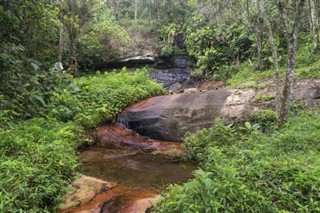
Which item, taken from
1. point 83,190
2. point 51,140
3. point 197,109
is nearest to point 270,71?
point 197,109

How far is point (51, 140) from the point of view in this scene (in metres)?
5.43

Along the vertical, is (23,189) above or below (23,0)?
below

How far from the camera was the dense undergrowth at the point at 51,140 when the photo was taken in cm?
347

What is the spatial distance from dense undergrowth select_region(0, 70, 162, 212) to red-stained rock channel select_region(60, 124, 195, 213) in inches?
13.4

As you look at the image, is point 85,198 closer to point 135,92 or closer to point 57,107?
point 57,107

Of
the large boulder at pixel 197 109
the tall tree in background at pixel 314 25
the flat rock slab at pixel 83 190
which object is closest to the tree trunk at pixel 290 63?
the large boulder at pixel 197 109

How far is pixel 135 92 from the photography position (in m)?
10.4

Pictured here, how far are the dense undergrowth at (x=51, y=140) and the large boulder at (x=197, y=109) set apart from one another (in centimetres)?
111

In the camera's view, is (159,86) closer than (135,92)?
No

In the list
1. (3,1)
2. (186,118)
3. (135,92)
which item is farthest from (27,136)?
(135,92)

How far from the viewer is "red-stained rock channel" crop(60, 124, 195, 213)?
3920 mm

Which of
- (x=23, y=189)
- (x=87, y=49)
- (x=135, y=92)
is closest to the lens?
(x=23, y=189)

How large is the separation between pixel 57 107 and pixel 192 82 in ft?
31.7

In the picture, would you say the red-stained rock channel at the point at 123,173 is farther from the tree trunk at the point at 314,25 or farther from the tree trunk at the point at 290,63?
the tree trunk at the point at 314,25
